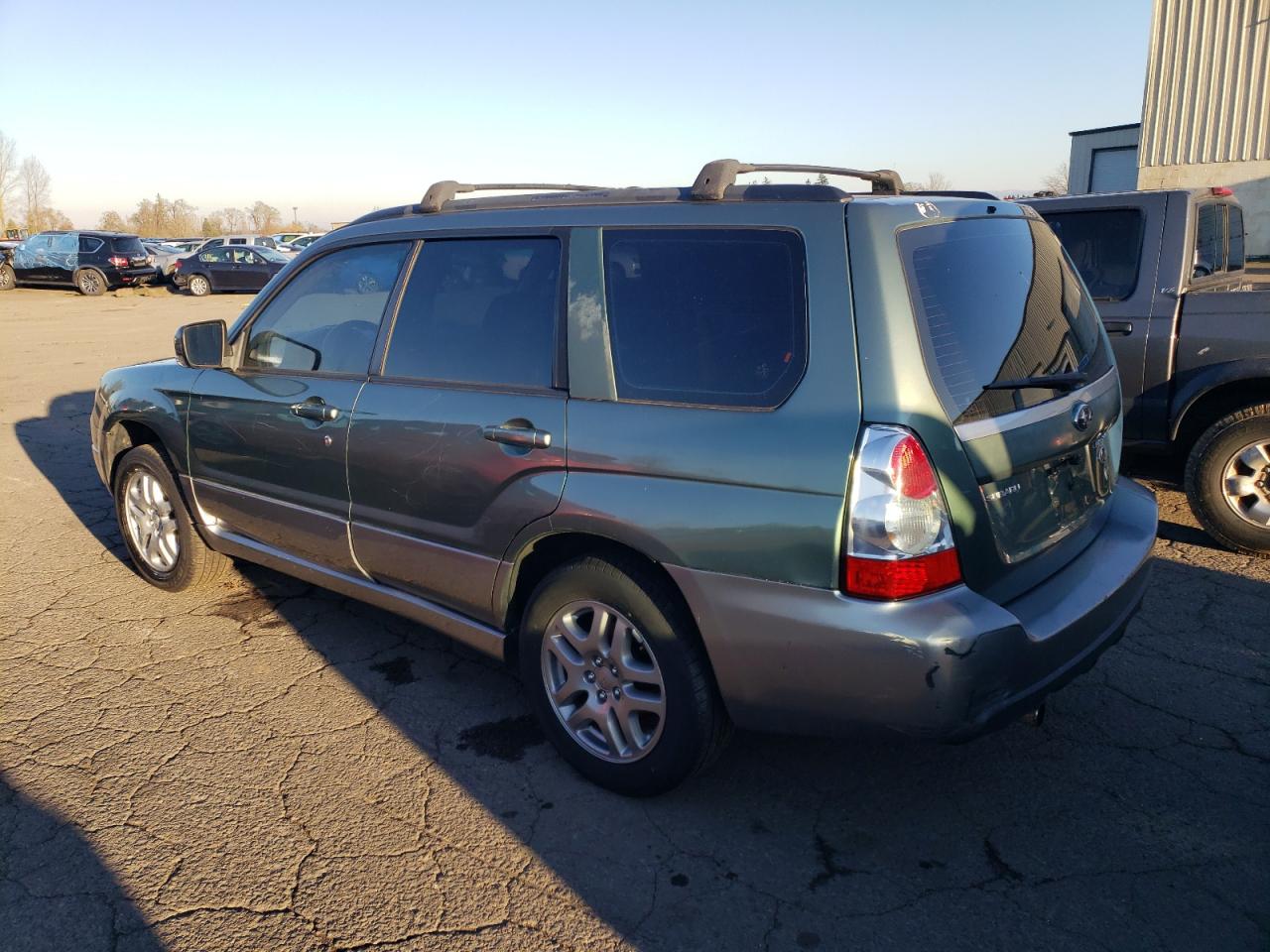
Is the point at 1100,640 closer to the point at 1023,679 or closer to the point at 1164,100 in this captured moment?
the point at 1023,679

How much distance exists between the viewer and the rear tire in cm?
2627

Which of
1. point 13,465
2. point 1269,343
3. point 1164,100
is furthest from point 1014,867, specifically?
point 1164,100

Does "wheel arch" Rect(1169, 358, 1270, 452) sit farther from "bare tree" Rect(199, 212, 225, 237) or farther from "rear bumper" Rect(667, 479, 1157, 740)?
"bare tree" Rect(199, 212, 225, 237)

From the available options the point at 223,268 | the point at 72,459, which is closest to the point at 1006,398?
the point at 72,459

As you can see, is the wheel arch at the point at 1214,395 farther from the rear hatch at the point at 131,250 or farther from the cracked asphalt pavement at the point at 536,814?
the rear hatch at the point at 131,250

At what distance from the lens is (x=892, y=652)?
248cm

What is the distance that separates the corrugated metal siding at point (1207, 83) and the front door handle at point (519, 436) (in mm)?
23863

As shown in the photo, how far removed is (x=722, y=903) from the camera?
8.64 ft

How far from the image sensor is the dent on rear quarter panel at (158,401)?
4.56 metres

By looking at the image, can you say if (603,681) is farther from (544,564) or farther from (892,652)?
(892,652)

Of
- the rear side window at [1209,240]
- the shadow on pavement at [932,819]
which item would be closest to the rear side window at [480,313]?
the shadow on pavement at [932,819]

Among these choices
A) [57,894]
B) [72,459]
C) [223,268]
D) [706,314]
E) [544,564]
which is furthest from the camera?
[223,268]

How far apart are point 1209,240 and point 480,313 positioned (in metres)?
4.72

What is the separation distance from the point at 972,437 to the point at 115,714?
10.4ft
